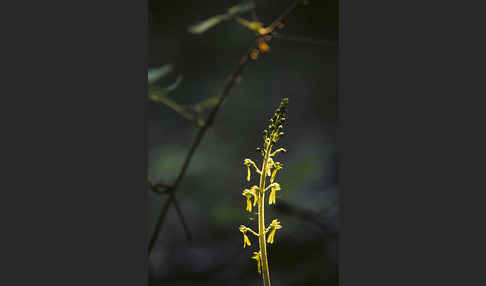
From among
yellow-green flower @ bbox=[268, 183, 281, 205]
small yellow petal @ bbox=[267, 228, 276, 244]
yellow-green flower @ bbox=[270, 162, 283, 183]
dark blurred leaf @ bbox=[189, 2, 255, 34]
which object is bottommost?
small yellow petal @ bbox=[267, 228, 276, 244]

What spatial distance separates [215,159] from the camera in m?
1.43

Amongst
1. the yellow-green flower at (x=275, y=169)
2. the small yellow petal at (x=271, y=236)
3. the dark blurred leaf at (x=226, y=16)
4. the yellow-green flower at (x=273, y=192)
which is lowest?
the small yellow petal at (x=271, y=236)

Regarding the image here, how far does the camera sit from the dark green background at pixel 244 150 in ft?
4.56

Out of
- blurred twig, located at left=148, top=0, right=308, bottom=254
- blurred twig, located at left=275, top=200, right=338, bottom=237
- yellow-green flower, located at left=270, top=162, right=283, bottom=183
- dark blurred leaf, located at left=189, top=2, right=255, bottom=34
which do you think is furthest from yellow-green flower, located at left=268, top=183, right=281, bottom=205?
dark blurred leaf, located at left=189, top=2, right=255, bottom=34

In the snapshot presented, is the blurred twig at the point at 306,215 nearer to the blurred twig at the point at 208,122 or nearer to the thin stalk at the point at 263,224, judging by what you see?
the thin stalk at the point at 263,224

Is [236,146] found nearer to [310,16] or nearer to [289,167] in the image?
[289,167]

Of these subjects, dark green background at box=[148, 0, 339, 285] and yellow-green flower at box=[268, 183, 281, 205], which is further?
dark green background at box=[148, 0, 339, 285]

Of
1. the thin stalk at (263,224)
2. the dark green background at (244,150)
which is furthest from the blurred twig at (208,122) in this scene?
the thin stalk at (263,224)

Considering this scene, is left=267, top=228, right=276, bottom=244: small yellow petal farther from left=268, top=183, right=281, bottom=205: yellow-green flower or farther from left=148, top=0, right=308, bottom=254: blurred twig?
left=148, top=0, right=308, bottom=254: blurred twig

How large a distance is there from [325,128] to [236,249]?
39cm

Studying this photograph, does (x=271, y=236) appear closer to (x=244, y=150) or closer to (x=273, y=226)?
(x=273, y=226)

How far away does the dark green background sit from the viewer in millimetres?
1390

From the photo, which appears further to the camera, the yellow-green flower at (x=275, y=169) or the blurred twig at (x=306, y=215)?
the blurred twig at (x=306, y=215)

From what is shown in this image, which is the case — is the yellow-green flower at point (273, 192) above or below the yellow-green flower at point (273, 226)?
above
